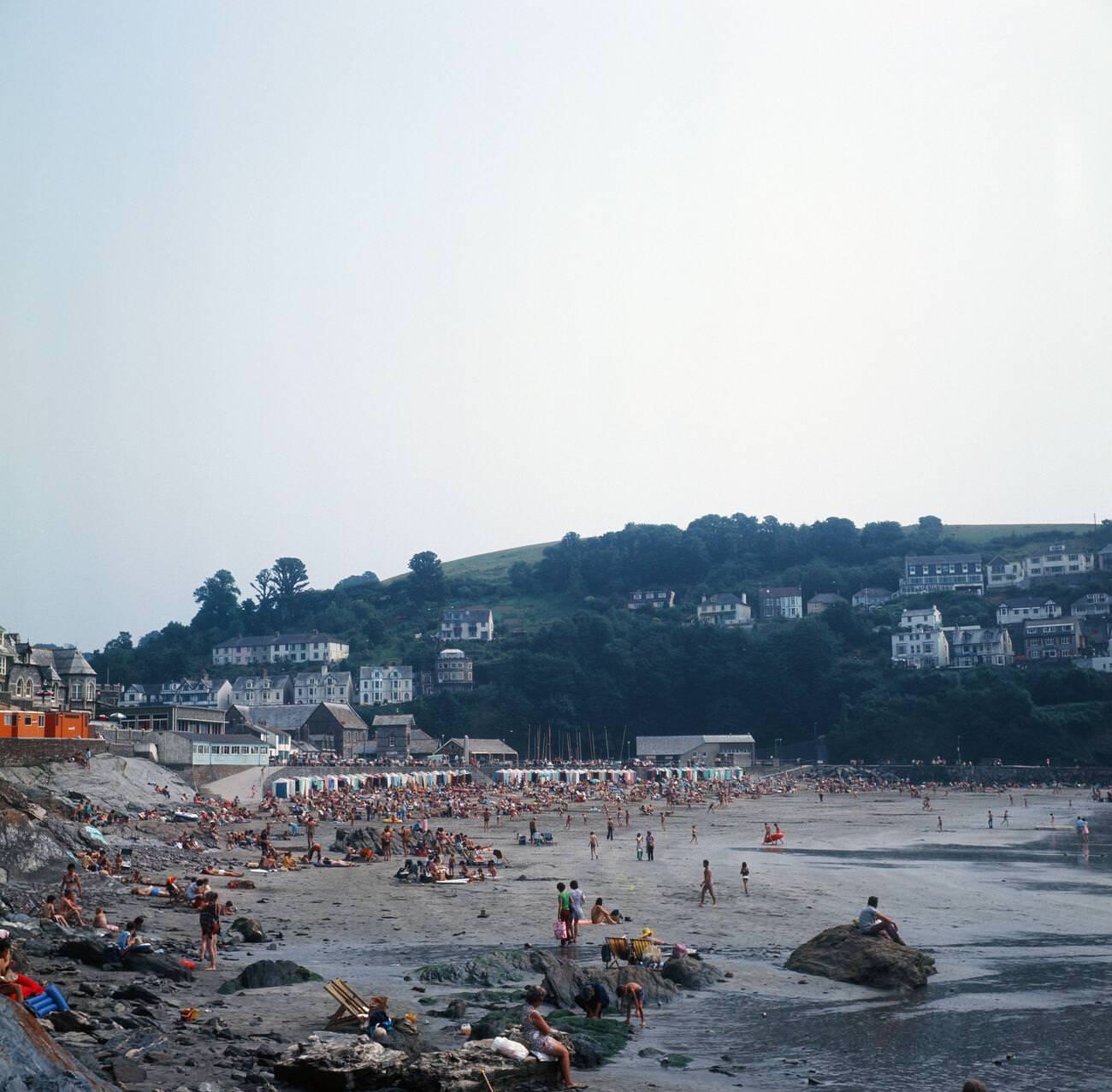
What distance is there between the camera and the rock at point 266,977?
54.3 ft

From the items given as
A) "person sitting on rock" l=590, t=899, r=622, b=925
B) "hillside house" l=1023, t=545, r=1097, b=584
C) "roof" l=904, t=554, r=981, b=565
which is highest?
"roof" l=904, t=554, r=981, b=565

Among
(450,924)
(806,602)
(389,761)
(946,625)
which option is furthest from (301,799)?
(806,602)

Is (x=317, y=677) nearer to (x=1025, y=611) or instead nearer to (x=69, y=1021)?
(x=1025, y=611)

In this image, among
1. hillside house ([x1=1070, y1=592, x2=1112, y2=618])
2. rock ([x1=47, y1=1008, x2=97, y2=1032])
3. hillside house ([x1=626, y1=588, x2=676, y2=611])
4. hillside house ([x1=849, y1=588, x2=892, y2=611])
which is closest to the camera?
rock ([x1=47, y1=1008, x2=97, y2=1032])

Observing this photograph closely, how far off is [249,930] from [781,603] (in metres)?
155

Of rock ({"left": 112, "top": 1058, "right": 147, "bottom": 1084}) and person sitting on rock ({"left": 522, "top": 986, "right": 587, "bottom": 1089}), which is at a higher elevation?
rock ({"left": 112, "top": 1058, "right": 147, "bottom": 1084})

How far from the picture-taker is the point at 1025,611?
471ft

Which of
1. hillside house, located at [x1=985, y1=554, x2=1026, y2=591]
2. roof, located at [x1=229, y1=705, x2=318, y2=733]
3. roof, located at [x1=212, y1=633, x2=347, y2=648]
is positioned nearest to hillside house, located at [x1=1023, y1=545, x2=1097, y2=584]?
hillside house, located at [x1=985, y1=554, x2=1026, y2=591]

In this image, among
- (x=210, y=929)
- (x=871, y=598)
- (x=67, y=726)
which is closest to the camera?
(x=210, y=929)

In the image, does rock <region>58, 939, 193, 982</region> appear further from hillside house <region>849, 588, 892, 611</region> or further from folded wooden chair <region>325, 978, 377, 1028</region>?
hillside house <region>849, 588, 892, 611</region>

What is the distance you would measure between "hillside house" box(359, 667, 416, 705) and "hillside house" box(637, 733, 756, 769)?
Result: 40.5m

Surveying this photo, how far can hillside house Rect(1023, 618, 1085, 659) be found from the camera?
133 metres

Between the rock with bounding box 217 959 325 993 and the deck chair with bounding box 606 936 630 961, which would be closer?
the rock with bounding box 217 959 325 993

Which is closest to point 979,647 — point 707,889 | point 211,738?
point 211,738
